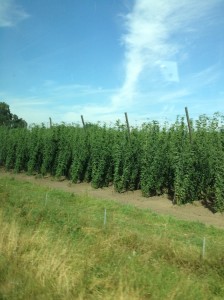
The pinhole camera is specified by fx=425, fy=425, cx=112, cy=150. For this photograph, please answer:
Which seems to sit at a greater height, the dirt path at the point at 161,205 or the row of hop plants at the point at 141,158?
the row of hop plants at the point at 141,158

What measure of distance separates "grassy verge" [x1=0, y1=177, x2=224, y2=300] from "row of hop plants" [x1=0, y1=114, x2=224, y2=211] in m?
3.38

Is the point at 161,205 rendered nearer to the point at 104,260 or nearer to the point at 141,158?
the point at 141,158

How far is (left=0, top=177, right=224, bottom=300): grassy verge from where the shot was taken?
5.76 meters

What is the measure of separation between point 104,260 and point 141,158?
9894 millimetres

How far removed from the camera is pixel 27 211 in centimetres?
1145

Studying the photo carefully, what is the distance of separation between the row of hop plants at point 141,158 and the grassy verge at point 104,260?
3.38 meters

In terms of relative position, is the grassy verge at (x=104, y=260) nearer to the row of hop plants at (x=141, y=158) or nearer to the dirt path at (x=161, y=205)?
the dirt path at (x=161, y=205)

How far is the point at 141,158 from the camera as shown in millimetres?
16734

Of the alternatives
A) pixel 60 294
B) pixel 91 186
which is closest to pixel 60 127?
pixel 91 186

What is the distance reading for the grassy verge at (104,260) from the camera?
5.76 metres

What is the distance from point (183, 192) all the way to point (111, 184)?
5678 mm

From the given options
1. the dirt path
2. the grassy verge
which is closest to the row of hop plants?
the dirt path

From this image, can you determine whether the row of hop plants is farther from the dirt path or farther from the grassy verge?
the grassy verge

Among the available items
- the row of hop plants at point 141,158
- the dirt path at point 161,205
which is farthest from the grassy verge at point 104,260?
the row of hop plants at point 141,158
